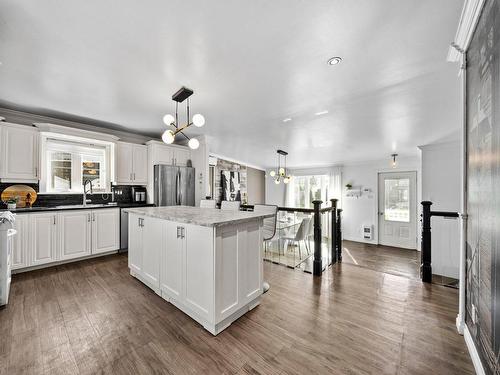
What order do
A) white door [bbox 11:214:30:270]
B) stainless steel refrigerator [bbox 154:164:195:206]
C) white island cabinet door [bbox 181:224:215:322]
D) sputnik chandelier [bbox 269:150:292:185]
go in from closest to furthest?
white island cabinet door [bbox 181:224:215:322], white door [bbox 11:214:30:270], stainless steel refrigerator [bbox 154:164:195:206], sputnik chandelier [bbox 269:150:292:185]

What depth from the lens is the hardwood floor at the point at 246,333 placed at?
4.65 feet

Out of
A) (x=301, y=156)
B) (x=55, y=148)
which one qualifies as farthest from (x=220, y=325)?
(x=301, y=156)

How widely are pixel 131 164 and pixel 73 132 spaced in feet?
3.51

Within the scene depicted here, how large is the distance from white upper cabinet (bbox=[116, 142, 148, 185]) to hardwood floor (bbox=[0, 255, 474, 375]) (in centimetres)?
220

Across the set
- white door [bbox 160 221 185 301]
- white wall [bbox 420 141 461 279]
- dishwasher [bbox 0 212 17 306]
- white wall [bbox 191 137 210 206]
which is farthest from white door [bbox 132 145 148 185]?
white wall [bbox 420 141 461 279]

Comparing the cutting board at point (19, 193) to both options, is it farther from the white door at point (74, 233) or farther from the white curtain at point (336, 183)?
the white curtain at point (336, 183)

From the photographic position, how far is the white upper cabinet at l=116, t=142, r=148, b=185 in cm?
422

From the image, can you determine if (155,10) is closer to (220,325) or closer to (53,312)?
(220,325)

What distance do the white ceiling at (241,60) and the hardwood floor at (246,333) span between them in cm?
246

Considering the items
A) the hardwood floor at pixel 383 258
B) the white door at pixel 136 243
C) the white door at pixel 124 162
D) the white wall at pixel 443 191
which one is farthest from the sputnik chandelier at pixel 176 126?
the white wall at pixel 443 191

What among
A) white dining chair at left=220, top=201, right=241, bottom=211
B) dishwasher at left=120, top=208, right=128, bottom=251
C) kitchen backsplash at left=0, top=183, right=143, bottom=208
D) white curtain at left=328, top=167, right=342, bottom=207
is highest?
white curtain at left=328, top=167, right=342, bottom=207

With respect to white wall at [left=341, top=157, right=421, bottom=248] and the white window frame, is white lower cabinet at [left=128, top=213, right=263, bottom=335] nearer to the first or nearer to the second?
the white window frame

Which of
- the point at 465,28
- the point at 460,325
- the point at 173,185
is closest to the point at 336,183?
the point at 173,185

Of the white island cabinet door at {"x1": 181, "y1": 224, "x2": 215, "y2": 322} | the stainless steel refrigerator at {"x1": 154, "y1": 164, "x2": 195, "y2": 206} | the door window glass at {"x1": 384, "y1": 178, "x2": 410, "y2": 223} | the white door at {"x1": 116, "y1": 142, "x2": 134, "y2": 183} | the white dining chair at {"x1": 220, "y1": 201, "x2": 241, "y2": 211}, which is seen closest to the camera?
the white island cabinet door at {"x1": 181, "y1": 224, "x2": 215, "y2": 322}
